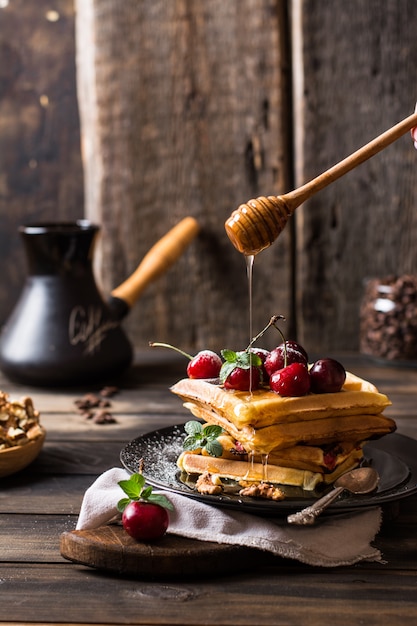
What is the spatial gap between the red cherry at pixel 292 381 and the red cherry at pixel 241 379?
0.04 metres

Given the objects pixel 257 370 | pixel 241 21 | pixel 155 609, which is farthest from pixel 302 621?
pixel 241 21

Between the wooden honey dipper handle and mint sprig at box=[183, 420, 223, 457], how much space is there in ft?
3.33

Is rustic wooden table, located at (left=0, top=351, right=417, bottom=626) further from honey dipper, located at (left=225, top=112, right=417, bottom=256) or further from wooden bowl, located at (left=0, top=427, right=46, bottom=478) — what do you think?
honey dipper, located at (left=225, top=112, right=417, bottom=256)

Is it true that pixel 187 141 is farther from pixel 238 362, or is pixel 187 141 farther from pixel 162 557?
pixel 162 557

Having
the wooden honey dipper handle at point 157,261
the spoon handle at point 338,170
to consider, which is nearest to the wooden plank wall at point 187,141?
the wooden honey dipper handle at point 157,261

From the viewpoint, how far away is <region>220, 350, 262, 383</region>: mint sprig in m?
1.40

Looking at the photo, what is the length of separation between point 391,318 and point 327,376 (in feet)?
3.42

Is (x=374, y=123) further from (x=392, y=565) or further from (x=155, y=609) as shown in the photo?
(x=155, y=609)

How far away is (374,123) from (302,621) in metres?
1.80

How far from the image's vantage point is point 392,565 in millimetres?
1212

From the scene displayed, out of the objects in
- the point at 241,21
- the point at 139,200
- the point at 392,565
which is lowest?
the point at 392,565

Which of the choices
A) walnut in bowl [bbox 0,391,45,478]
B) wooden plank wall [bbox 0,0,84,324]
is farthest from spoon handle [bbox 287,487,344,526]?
wooden plank wall [bbox 0,0,84,324]

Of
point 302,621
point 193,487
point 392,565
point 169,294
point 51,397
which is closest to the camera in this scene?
point 302,621

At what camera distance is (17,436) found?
157 centimetres
